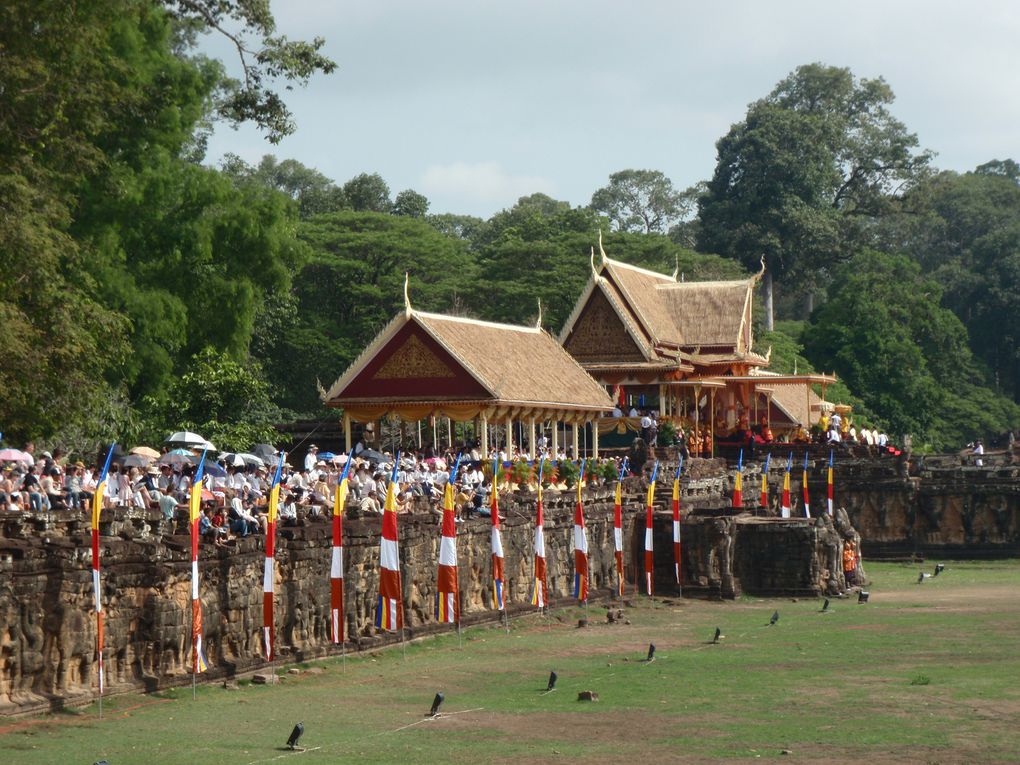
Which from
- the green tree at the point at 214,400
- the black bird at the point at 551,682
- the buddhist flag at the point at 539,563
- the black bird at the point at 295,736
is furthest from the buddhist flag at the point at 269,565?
the green tree at the point at 214,400

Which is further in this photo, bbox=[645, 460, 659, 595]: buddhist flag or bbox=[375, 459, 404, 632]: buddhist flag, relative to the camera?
bbox=[645, 460, 659, 595]: buddhist flag

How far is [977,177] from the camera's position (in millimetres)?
115750

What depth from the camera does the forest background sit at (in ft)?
101

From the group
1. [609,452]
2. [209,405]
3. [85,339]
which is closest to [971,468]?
[609,452]

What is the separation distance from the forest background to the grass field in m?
9.22

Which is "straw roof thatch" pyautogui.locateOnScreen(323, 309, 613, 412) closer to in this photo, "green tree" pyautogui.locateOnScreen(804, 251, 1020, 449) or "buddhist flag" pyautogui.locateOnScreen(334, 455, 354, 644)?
"buddhist flag" pyautogui.locateOnScreen(334, 455, 354, 644)

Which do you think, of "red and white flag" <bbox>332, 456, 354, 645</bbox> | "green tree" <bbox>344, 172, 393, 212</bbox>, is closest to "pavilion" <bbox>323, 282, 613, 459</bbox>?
"red and white flag" <bbox>332, 456, 354, 645</bbox>

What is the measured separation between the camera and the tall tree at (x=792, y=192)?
91.3m

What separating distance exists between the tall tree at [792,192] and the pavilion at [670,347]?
2574 cm

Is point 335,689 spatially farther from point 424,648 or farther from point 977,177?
point 977,177

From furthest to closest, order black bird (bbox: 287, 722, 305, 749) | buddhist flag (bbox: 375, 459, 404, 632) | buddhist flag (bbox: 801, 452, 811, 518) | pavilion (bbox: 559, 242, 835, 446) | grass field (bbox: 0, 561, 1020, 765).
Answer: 1. pavilion (bbox: 559, 242, 835, 446)
2. buddhist flag (bbox: 801, 452, 811, 518)
3. buddhist flag (bbox: 375, 459, 404, 632)
4. grass field (bbox: 0, 561, 1020, 765)
5. black bird (bbox: 287, 722, 305, 749)

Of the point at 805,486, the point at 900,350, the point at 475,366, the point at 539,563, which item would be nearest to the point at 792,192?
the point at 900,350

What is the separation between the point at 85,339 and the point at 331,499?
5.71 meters

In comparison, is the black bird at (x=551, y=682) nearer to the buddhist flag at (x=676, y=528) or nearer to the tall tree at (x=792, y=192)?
the buddhist flag at (x=676, y=528)
